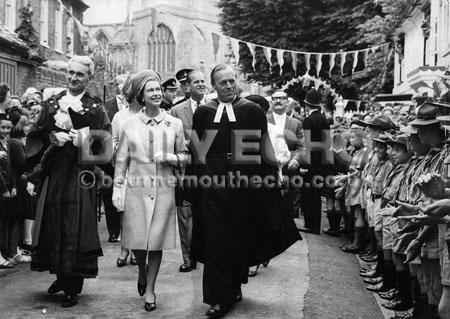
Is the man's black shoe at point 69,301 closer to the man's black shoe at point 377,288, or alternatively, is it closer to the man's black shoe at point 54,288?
the man's black shoe at point 54,288

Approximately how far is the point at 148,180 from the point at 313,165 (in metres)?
5.92

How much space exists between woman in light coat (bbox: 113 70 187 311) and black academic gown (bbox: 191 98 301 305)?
11.1 inches

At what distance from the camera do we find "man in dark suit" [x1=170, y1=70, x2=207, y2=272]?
8414mm

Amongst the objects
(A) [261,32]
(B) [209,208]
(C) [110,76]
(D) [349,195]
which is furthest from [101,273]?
(A) [261,32]

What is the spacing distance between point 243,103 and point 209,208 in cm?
117

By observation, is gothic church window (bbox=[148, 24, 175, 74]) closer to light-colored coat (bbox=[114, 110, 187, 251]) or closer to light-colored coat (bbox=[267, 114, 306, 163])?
light-colored coat (bbox=[267, 114, 306, 163])

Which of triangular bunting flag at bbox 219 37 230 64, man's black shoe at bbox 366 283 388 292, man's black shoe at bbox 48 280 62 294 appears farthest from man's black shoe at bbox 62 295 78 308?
triangular bunting flag at bbox 219 37 230 64

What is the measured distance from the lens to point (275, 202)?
267 inches

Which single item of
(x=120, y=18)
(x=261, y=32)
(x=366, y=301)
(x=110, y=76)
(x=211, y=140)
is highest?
(x=120, y=18)

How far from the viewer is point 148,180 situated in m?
6.68

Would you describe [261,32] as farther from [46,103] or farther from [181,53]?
[181,53]

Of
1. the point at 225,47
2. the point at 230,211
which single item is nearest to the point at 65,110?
the point at 230,211

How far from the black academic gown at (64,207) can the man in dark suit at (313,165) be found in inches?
219

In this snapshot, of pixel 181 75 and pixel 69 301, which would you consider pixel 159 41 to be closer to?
pixel 181 75
